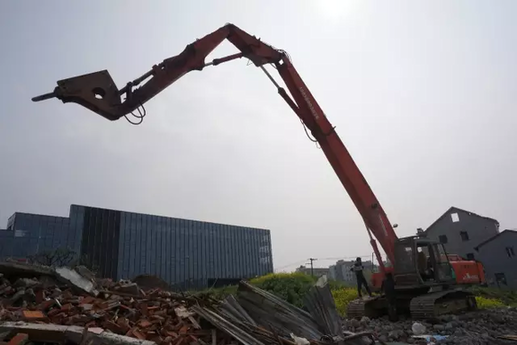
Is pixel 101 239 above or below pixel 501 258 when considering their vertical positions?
above

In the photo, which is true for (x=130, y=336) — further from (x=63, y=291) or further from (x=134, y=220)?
(x=134, y=220)

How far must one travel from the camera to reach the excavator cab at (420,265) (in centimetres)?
955

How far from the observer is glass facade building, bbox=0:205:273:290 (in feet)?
115

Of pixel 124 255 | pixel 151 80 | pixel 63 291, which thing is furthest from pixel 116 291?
pixel 124 255

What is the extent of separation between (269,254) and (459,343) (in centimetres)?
5213

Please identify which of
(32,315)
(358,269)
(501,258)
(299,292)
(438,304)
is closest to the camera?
(32,315)

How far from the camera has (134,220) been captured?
41094 millimetres

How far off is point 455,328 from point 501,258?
32.9 m

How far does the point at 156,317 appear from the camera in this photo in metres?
5.93

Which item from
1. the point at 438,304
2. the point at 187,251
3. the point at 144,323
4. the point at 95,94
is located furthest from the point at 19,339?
the point at 187,251

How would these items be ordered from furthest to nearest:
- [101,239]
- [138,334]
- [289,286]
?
1. [101,239]
2. [289,286]
3. [138,334]

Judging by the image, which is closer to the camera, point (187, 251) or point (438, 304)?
Result: point (438, 304)

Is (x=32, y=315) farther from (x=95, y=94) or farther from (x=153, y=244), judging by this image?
(x=153, y=244)

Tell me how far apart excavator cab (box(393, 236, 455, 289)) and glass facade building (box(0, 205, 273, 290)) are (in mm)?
30573
